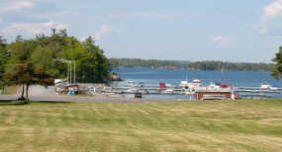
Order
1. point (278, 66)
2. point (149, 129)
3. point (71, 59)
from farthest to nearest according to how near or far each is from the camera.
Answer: point (71, 59) < point (278, 66) < point (149, 129)

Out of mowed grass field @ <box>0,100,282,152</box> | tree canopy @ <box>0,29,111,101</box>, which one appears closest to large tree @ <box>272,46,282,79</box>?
mowed grass field @ <box>0,100,282,152</box>

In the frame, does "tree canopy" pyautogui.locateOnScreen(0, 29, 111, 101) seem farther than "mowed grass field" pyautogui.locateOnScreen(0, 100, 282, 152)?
Yes

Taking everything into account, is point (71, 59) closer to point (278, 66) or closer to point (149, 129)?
point (278, 66)

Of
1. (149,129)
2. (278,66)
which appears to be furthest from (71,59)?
(149,129)

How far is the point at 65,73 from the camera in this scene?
122 m

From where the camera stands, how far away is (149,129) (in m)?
26.9

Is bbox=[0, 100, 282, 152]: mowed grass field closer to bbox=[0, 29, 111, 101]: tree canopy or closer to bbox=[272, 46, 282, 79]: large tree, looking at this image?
bbox=[272, 46, 282, 79]: large tree

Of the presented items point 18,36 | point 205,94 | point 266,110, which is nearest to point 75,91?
point 205,94

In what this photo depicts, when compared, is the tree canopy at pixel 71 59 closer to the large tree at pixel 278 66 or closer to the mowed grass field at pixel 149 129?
the large tree at pixel 278 66

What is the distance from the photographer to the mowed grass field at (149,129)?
1864 cm

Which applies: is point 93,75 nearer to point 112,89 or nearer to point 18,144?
point 112,89

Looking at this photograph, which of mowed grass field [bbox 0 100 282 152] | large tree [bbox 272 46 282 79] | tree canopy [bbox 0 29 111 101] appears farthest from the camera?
tree canopy [bbox 0 29 111 101]

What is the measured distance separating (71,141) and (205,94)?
46.6 meters

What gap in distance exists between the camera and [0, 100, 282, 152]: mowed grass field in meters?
18.6
